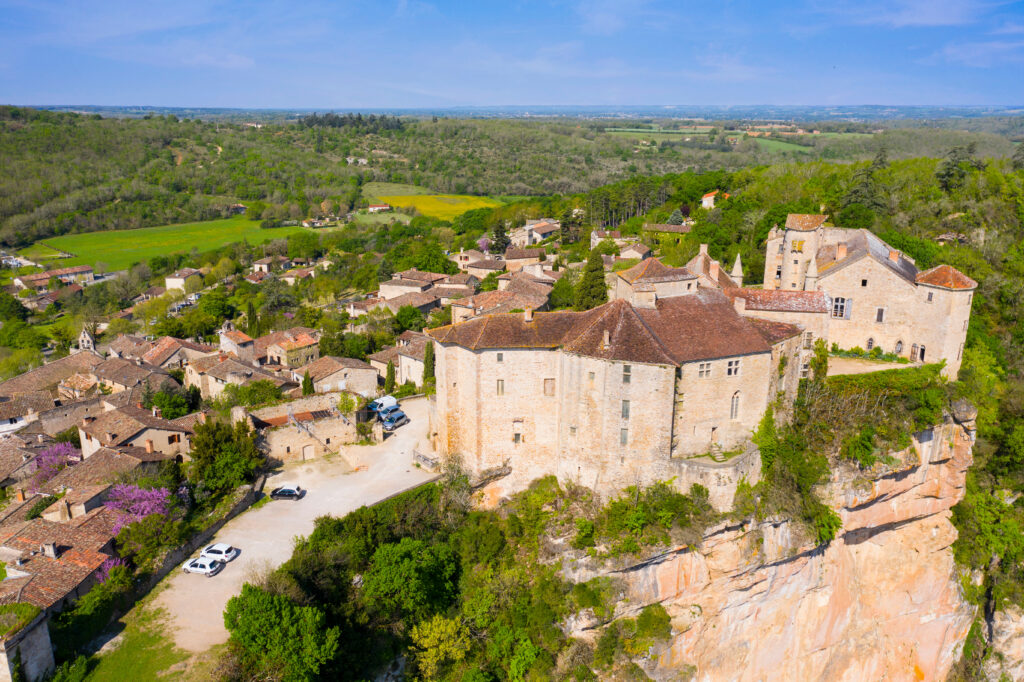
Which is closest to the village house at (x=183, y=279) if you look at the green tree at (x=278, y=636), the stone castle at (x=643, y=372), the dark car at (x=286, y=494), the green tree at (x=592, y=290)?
the green tree at (x=592, y=290)

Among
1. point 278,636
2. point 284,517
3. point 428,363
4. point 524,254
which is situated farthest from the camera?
point 524,254

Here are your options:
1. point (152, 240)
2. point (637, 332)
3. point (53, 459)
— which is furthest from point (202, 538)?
point (152, 240)

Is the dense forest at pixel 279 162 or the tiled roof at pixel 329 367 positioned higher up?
the dense forest at pixel 279 162

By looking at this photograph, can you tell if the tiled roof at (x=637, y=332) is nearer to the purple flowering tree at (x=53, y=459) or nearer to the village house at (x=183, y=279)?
the purple flowering tree at (x=53, y=459)

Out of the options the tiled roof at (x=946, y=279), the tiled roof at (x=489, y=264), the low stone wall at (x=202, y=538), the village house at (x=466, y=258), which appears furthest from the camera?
the village house at (x=466, y=258)

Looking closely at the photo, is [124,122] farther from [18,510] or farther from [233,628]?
[233,628]

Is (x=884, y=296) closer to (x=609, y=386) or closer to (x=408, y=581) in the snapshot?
(x=609, y=386)
